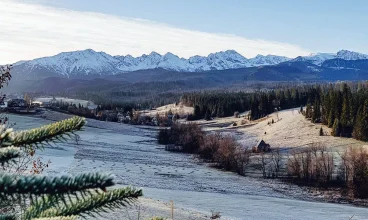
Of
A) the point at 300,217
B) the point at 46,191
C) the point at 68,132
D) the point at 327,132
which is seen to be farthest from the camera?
the point at 327,132

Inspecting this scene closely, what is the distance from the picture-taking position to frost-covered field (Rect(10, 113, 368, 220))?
3519cm

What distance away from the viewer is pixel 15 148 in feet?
5.53

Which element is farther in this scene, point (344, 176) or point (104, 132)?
point (104, 132)

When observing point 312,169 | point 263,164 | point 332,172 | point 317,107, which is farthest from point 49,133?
point 317,107

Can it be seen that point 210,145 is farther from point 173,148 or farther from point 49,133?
point 49,133

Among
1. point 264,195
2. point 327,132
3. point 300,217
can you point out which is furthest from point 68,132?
point 327,132

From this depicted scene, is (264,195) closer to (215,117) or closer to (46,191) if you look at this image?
(46,191)

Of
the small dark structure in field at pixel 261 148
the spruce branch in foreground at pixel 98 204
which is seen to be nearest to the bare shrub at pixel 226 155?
the small dark structure in field at pixel 261 148

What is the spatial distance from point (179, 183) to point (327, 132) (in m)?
58.0

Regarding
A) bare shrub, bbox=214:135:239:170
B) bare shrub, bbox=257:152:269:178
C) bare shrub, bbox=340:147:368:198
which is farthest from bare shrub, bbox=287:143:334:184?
bare shrub, bbox=214:135:239:170

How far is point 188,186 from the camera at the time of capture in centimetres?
4844

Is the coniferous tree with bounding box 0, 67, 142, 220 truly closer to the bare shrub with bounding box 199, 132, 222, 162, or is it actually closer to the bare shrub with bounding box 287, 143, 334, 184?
the bare shrub with bounding box 287, 143, 334, 184

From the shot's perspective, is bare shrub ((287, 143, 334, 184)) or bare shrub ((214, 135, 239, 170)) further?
bare shrub ((214, 135, 239, 170))

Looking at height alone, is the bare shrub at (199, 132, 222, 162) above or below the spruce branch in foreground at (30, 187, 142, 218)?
below
